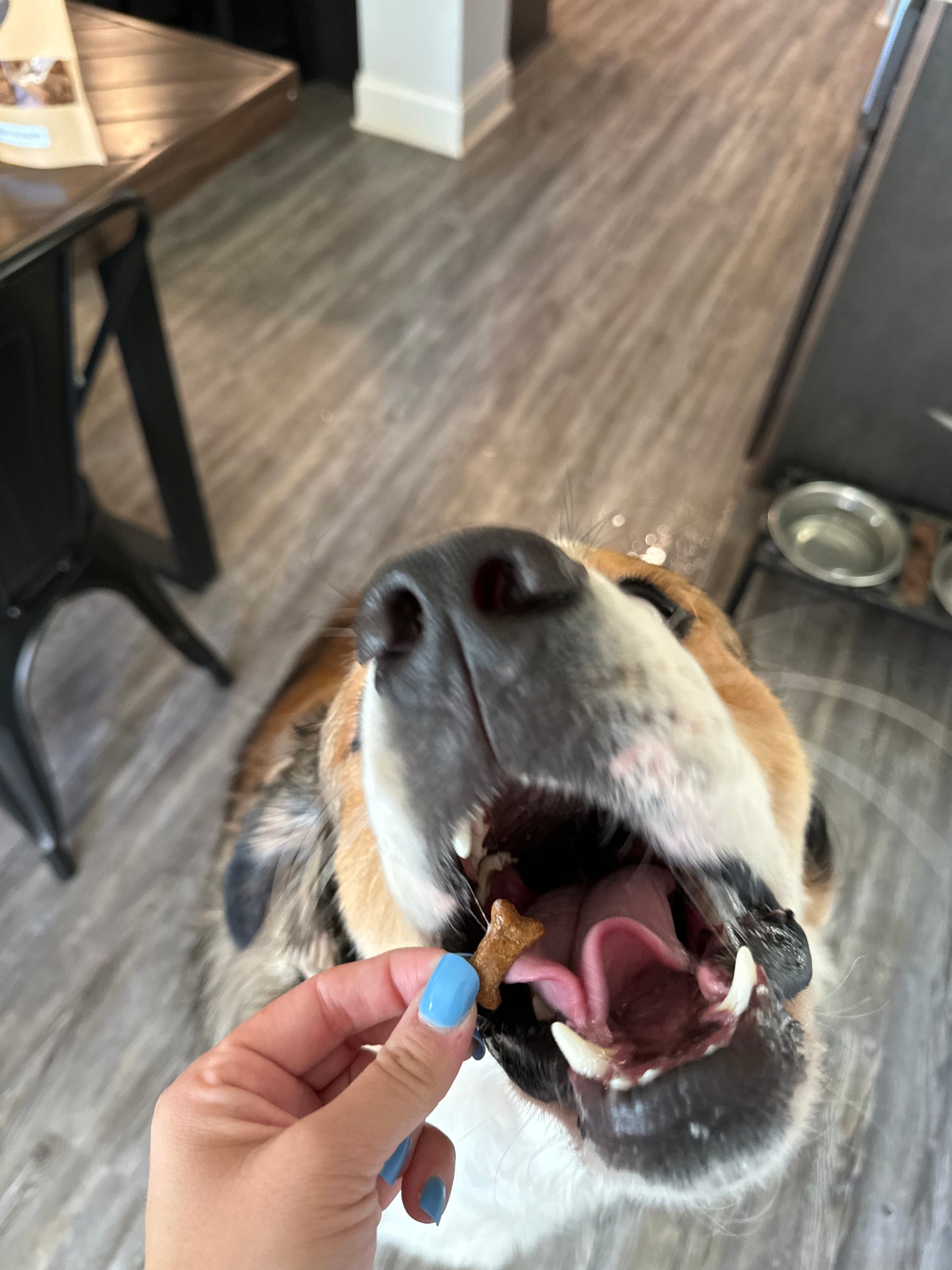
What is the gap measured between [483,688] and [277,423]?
2.80 m

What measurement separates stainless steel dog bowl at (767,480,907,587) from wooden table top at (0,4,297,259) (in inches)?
71.8

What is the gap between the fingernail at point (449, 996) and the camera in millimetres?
795

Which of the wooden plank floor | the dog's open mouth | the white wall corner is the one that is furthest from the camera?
the white wall corner

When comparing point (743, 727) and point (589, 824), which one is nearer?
point (589, 824)

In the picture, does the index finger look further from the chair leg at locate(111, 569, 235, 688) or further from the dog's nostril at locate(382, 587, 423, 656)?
the chair leg at locate(111, 569, 235, 688)

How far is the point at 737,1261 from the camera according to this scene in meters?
1.72

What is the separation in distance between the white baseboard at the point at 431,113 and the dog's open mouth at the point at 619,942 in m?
4.54

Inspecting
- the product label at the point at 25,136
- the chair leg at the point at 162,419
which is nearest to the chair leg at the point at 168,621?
the chair leg at the point at 162,419

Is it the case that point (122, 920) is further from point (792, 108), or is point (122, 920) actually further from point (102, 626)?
point (792, 108)

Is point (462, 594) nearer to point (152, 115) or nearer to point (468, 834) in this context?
point (468, 834)

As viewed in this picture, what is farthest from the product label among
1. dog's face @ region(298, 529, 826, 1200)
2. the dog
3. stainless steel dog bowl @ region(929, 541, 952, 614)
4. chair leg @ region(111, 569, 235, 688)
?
stainless steel dog bowl @ region(929, 541, 952, 614)

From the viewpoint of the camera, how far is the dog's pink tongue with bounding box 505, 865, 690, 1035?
3.11 feet

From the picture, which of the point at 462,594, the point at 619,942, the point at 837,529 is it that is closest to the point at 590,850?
the point at 619,942

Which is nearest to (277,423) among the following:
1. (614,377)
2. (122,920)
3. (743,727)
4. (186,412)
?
(186,412)
